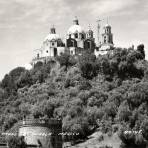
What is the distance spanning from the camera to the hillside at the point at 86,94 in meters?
67.0

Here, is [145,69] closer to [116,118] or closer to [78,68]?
[78,68]

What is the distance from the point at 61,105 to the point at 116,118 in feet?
42.4

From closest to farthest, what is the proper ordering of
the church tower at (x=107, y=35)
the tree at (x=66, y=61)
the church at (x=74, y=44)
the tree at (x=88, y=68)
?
the tree at (x=88, y=68), the tree at (x=66, y=61), the church at (x=74, y=44), the church tower at (x=107, y=35)

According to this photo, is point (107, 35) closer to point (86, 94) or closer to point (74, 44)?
point (74, 44)

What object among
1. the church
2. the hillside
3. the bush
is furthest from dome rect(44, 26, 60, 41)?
the bush

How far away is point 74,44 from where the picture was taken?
104 m

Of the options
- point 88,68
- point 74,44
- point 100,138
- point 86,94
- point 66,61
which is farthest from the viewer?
point 74,44

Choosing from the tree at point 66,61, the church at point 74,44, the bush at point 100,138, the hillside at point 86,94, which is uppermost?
the church at point 74,44

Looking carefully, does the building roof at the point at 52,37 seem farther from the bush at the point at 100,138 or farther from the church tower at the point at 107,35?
the bush at the point at 100,138

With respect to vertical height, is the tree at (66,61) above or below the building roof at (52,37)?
below

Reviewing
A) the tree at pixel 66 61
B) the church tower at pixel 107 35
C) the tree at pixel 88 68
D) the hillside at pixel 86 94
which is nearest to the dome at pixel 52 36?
the hillside at pixel 86 94

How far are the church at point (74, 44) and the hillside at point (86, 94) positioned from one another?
5317mm

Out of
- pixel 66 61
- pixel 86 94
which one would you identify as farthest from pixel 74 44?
pixel 86 94

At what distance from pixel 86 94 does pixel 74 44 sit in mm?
28555
